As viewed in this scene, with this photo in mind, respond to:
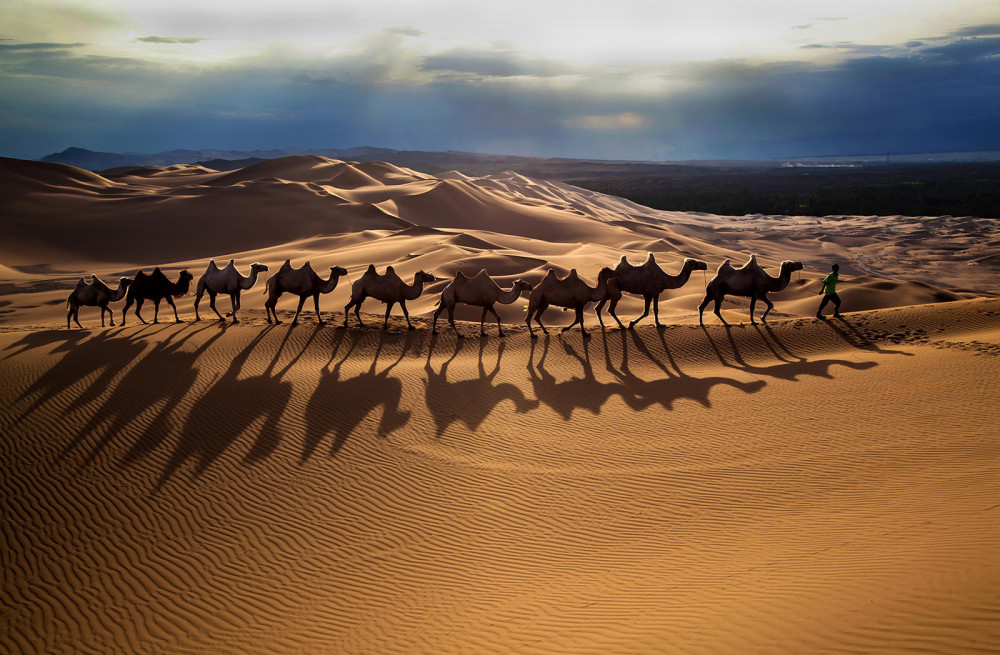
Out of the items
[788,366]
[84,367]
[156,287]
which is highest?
[156,287]

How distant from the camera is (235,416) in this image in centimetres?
1077

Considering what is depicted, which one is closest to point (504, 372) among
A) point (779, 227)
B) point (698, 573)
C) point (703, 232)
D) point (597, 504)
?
point (597, 504)

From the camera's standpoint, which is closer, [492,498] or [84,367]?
[492,498]

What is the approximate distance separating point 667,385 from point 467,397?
14.1 feet

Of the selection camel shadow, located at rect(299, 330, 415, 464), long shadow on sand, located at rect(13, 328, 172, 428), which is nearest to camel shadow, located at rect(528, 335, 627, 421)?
camel shadow, located at rect(299, 330, 415, 464)

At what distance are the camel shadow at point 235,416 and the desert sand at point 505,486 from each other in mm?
59

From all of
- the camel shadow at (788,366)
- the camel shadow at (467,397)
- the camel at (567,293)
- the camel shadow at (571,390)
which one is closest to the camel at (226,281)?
the camel shadow at (467,397)

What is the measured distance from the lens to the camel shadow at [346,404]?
10.4 meters

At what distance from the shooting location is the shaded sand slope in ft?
18.6

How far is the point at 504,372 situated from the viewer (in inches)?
533

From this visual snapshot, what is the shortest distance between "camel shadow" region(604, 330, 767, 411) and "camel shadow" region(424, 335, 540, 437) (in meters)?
2.18

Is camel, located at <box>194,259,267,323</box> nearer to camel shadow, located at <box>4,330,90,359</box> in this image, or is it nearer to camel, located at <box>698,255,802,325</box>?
camel shadow, located at <box>4,330,90,359</box>

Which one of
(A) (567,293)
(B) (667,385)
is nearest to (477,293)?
(A) (567,293)

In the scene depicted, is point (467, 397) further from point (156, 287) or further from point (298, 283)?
point (156, 287)
